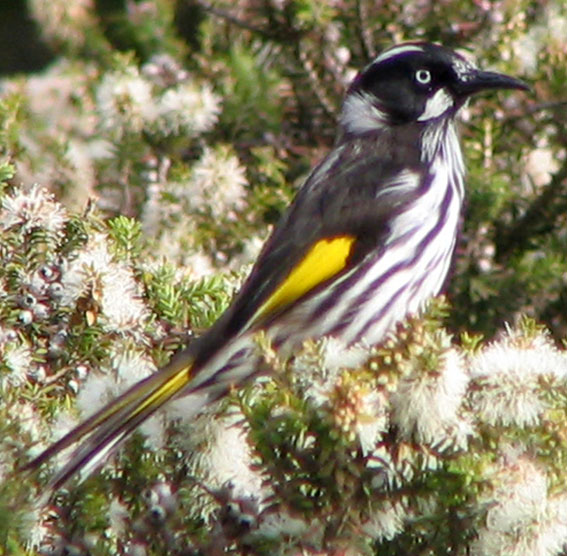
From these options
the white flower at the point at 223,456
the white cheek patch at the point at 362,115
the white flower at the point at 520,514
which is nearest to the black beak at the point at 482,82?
the white cheek patch at the point at 362,115

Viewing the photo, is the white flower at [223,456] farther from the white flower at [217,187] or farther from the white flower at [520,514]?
the white flower at [217,187]

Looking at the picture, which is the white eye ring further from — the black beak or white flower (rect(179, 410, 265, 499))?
white flower (rect(179, 410, 265, 499))

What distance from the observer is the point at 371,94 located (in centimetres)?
548

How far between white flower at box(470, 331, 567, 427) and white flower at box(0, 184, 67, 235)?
132 cm

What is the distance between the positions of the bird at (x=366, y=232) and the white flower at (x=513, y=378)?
0.79 meters

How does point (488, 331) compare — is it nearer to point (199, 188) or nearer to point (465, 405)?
point (199, 188)

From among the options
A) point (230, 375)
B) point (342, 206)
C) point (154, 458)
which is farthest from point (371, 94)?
point (154, 458)

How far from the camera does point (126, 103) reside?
613 centimetres

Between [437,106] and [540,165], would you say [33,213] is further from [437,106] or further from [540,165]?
[540,165]

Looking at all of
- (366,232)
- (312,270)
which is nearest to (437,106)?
(366,232)

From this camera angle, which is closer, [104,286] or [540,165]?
[104,286]

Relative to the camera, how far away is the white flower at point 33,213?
4285 mm

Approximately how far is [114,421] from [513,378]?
38.5 inches

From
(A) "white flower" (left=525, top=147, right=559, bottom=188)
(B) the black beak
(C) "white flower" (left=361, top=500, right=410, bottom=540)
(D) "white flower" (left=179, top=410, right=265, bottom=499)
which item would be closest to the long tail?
(D) "white flower" (left=179, top=410, right=265, bottom=499)
